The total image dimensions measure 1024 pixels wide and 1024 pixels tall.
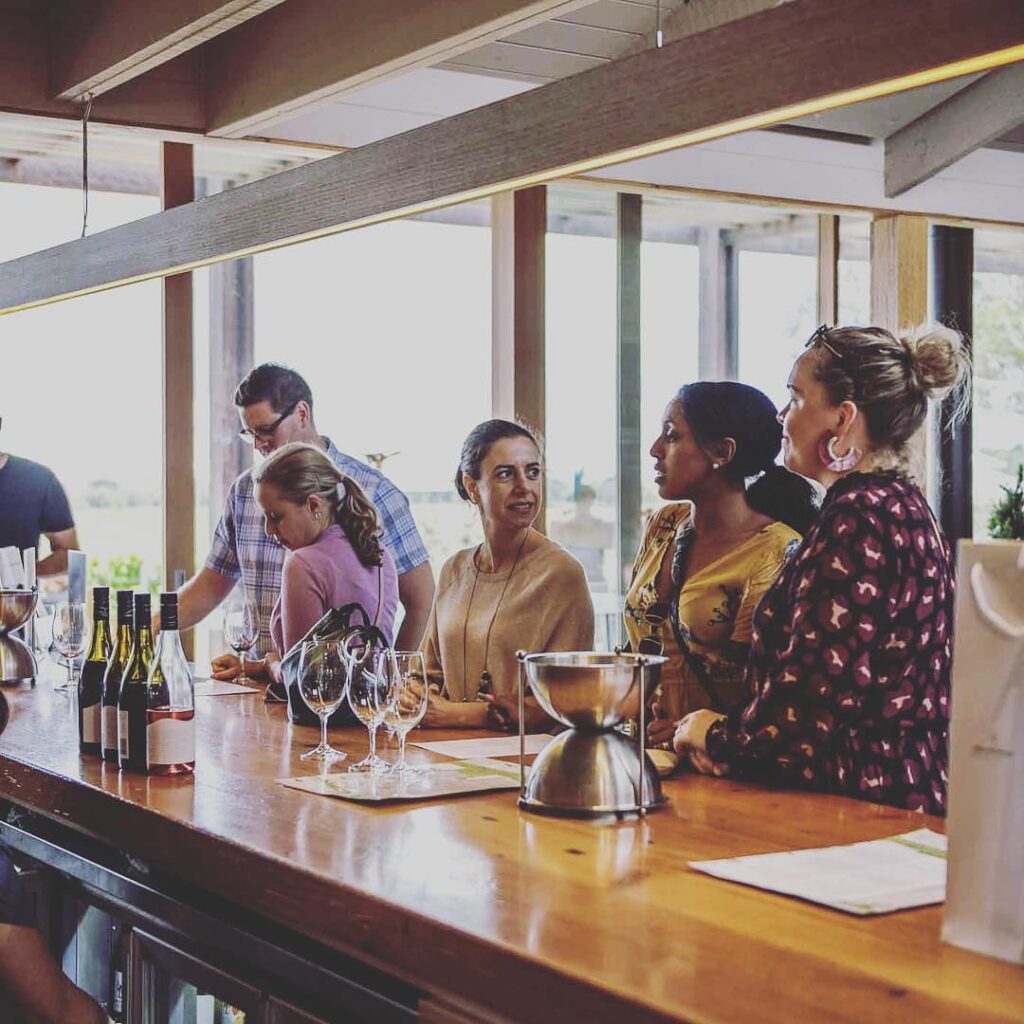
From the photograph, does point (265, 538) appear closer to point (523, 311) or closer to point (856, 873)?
point (523, 311)

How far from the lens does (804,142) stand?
6250mm

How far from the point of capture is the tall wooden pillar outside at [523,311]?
232 inches

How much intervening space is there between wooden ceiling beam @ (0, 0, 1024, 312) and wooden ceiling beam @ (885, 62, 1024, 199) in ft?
12.0

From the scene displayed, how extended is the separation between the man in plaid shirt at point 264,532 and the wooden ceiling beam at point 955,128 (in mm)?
2835

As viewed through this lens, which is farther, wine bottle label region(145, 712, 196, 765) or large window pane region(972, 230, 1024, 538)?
large window pane region(972, 230, 1024, 538)

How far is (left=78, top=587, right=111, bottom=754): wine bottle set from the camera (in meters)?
2.79

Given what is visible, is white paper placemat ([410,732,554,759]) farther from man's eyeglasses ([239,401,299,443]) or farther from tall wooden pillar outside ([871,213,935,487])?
tall wooden pillar outside ([871,213,935,487])

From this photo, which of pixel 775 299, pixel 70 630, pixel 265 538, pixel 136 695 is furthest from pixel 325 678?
pixel 775 299

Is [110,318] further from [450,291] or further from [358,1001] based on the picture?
[358,1001]

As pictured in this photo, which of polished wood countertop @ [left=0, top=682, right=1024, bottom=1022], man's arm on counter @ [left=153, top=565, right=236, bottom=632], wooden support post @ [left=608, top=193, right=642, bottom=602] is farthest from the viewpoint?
wooden support post @ [left=608, top=193, right=642, bottom=602]

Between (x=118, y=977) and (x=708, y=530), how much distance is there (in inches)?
Answer: 57.4

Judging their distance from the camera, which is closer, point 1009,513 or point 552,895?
point 552,895

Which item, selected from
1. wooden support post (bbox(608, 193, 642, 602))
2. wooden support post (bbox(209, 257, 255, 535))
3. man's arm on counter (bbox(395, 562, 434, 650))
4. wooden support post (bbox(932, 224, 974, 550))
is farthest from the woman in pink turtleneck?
wooden support post (bbox(932, 224, 974, 550))

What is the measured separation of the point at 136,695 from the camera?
2648 millimetres
